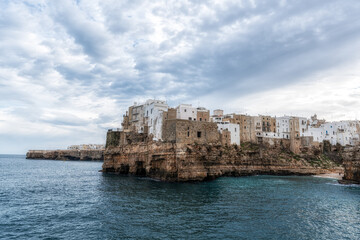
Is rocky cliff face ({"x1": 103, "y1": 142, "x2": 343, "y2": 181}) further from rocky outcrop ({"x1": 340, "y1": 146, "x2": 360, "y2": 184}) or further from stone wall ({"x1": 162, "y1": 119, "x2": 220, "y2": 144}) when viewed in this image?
rocky outcrop ({"x1": 340, "y1": 146, "x2": 360, "y2": 184})

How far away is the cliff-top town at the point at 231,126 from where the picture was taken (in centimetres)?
5400


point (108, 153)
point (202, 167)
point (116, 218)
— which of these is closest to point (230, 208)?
point (116, 218)

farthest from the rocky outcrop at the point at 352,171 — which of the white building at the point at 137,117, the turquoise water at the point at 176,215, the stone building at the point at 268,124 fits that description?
the white building at the point at 137,117

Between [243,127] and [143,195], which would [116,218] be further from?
[243,127]

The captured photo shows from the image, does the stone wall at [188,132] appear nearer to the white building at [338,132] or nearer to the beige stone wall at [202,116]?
the beige stone wall at [202,116]

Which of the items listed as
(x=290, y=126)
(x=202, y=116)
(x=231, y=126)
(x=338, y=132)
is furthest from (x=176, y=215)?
(x=338, y=132)

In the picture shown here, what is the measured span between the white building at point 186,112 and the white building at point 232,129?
32.7 feet

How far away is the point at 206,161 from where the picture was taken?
51.7 meters

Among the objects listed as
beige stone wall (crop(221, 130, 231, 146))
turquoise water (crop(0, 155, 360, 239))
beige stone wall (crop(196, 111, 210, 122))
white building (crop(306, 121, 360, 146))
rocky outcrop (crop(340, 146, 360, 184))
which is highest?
beige stone wall (crop(196, 111, 210, 122))

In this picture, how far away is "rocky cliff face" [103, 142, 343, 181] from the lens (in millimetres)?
46438

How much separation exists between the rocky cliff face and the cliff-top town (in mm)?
3611

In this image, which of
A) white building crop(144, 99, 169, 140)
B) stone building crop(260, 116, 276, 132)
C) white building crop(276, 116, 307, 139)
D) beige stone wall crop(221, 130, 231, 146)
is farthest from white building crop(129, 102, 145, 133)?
white building crop(276, 116, 307, 139)

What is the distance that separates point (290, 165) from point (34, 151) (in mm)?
174667

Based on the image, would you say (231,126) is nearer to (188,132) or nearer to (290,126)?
(188,132)
